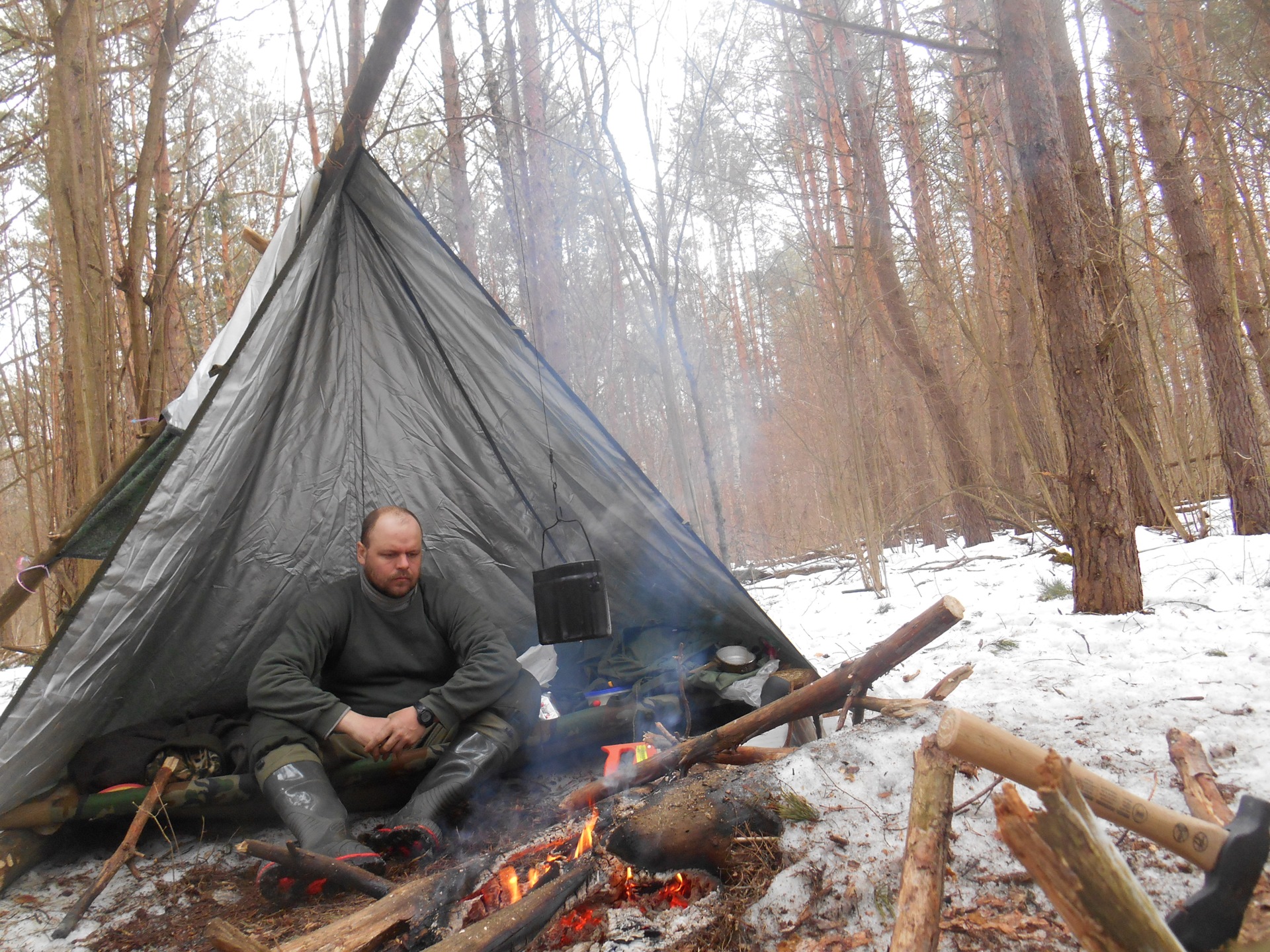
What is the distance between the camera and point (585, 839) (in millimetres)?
1939

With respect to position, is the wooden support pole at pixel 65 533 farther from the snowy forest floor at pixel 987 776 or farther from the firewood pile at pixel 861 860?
the firewood pile at pixel 861 860

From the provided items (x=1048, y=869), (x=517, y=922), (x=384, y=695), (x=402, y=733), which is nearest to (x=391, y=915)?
(x=517, y=922)

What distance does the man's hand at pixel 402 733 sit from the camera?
104 inches

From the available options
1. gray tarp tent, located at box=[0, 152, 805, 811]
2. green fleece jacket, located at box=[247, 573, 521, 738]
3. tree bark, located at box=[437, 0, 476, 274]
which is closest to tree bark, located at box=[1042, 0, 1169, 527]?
gray tarp tent, located at box=[0, 152, 805, 811]

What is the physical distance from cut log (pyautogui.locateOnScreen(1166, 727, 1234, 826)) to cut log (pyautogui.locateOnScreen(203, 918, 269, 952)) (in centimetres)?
193

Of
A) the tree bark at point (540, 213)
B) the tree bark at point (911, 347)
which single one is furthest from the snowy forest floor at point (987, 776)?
the tree bark at point (540, 213)

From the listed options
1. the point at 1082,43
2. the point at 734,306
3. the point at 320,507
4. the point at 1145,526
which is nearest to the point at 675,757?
the point at 320,507

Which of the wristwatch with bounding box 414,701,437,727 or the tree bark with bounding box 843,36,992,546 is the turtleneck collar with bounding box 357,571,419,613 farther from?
the tree bark with bounding box 843,36,992,546

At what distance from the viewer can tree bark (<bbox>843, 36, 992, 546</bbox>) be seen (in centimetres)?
742

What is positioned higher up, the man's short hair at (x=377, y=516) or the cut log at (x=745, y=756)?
the man's short hair at (x=377, y=516)

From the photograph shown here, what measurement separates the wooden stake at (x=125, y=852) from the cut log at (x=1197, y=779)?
2.90m

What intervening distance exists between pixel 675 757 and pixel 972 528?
6387 millimetres

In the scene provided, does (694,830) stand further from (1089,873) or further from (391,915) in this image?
(1089,873)

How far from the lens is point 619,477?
351cm
